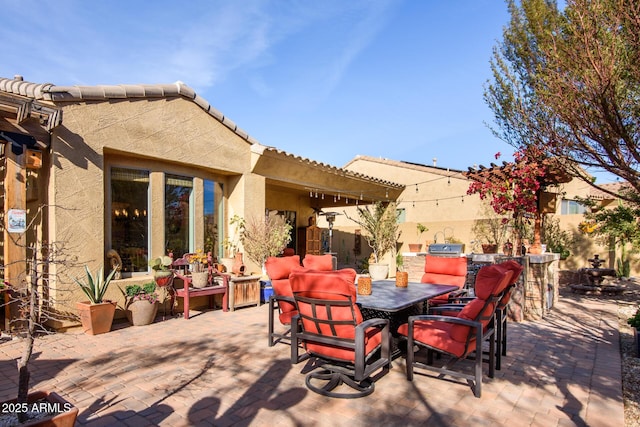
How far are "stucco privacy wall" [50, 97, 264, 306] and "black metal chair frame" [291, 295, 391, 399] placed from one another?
14.2 feet

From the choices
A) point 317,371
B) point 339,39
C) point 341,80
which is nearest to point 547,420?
point 317,371

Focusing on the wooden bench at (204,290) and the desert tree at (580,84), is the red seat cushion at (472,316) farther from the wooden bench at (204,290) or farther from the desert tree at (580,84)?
the wooden bench at (204,290)

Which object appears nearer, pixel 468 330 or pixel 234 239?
pixel 468 330

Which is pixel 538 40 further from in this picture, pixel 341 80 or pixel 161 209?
pixel 341 80

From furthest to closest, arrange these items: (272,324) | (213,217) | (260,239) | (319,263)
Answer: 1. (213,217)
2. (260,239)
3. (319,263)
4. (272,324)

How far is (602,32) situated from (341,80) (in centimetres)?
962

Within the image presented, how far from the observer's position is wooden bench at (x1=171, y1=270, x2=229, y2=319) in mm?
7141

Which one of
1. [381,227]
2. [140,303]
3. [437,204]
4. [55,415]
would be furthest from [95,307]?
[437,204]

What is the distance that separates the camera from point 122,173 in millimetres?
7117

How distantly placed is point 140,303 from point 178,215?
2165 mm

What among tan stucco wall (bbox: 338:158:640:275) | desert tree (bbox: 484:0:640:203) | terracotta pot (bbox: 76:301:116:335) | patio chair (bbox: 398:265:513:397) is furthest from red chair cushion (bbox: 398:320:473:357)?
tan stucco wall (bbox: 338:158:640:275)

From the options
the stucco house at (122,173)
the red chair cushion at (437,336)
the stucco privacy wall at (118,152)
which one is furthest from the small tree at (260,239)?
the red chair cushion at (437,336)

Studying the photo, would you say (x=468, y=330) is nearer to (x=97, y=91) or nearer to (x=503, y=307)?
(x=503, y=307)

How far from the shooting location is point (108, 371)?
14.3 ft
